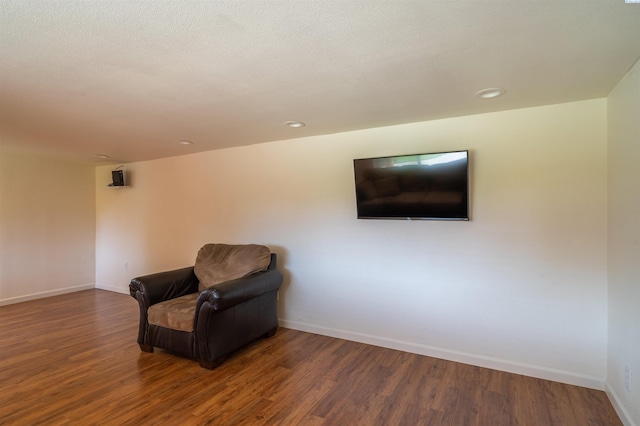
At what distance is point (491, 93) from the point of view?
229 centimetres

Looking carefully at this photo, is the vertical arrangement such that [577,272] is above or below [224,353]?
above

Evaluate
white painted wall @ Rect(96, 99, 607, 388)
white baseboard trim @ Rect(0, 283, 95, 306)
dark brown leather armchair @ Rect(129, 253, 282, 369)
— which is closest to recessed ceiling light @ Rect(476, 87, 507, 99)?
white painted wall @ Rect(96, 99, 607, 388)

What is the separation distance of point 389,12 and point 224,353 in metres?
2.79

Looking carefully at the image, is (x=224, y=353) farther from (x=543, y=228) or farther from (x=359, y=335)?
(x=543, y=228)

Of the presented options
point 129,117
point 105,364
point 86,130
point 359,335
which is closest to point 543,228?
point 359,335

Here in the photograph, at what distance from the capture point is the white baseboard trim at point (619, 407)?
6.38 feet

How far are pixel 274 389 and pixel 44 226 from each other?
487cm

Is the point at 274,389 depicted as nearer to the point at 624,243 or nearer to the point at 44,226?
the point at 624,243

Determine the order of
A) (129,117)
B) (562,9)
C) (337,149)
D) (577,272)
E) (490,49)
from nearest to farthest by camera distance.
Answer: (562,9)
(490,49)
(577,272)
(129,117)
(337,149)

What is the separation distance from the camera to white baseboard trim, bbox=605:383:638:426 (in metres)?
1.95

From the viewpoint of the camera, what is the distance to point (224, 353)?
2.85 metres

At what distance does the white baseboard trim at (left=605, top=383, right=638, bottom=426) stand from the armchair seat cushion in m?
3.09

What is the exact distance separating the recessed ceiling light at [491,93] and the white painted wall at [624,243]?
671 mm

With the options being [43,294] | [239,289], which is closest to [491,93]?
[239,289]
